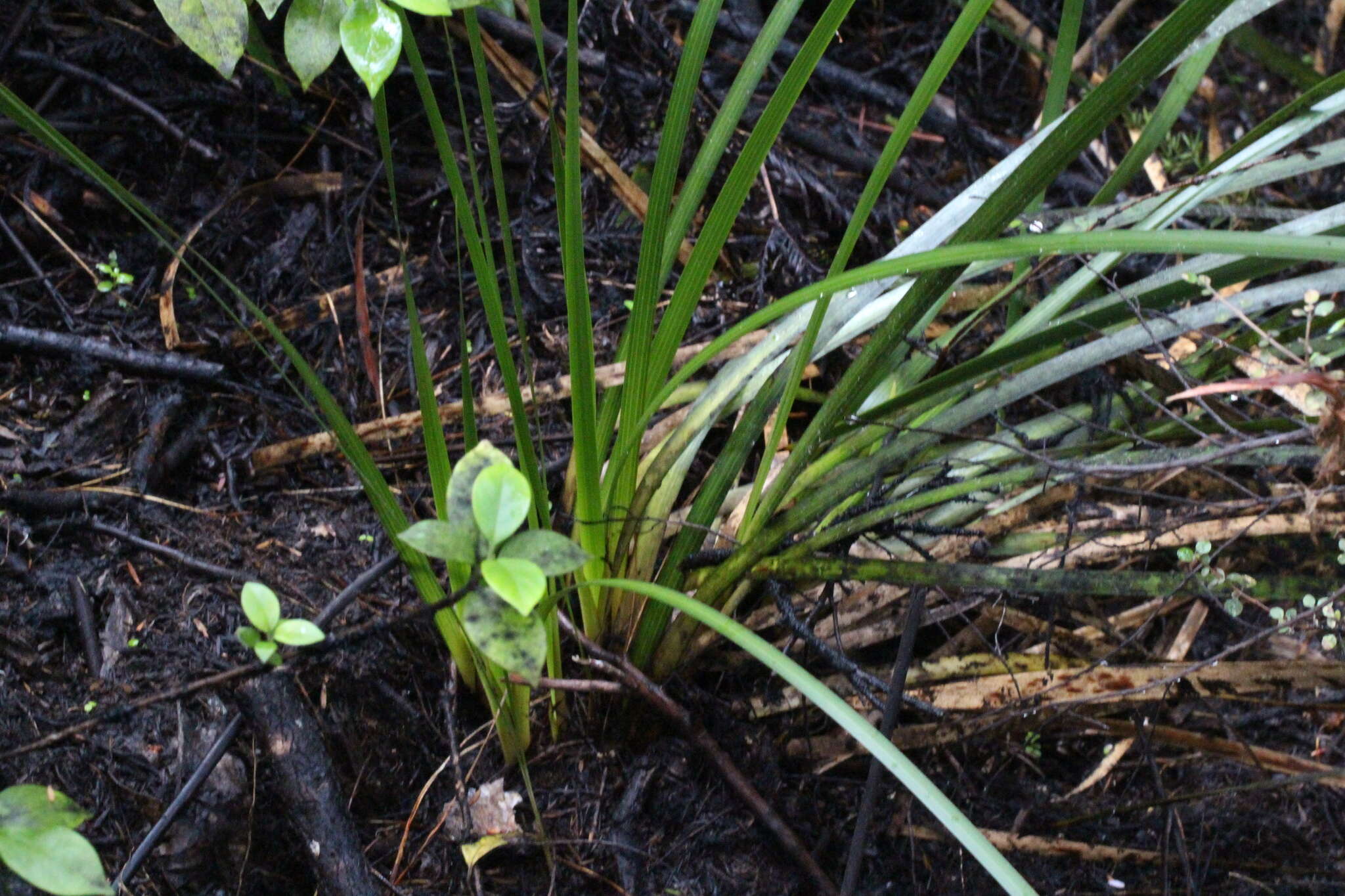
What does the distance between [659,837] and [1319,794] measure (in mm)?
809

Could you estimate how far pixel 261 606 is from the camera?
69 centimetres

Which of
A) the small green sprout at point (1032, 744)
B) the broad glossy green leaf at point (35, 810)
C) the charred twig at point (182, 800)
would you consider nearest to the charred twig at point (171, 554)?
the charred twig at point (182, 800)

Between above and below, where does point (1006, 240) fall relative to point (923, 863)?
above

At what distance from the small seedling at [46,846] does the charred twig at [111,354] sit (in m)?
0.73

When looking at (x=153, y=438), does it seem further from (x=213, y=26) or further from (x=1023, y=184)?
(x=1023, y=184)

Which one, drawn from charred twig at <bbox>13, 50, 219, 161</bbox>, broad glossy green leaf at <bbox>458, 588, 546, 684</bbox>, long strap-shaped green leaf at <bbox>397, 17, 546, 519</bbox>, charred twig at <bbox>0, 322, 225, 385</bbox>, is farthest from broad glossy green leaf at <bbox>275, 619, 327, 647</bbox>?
charred twig at <bbox>13, 50, 219, 161</bbox>

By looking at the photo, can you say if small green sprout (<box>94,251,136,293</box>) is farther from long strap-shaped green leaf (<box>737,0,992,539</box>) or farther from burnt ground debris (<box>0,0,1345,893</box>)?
long strap-shaped green leaf (<box>737,0,992,539</box>)

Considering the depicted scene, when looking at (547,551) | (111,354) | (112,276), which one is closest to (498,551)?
(547,551)

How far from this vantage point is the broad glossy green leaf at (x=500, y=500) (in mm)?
627

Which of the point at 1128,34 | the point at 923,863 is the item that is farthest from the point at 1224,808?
the point at 1128,34

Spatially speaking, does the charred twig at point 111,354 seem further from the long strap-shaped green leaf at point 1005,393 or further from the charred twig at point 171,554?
the long strap-shaped green leaf at point 1005,393

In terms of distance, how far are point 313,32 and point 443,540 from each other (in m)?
0.41

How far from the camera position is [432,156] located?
4.95ft

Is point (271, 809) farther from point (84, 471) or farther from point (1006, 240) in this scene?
point (1006, 240)
